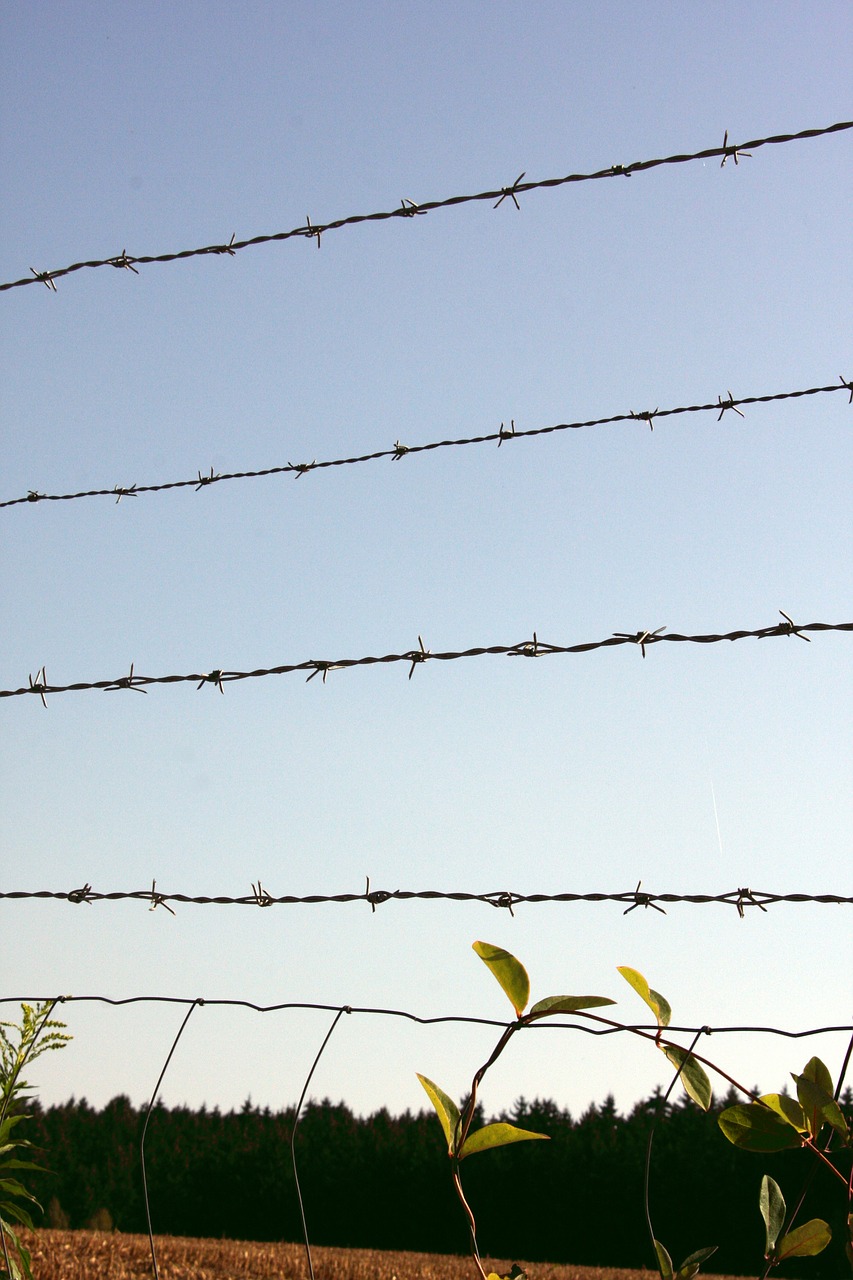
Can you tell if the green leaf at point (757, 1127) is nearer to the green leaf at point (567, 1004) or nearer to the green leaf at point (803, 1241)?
the green leaf at point (803, 1241)

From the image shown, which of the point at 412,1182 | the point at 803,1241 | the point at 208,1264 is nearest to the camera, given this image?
the point at 803,1241

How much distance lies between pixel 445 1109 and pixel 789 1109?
0.36 meters

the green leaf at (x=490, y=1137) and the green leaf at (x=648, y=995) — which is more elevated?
the green leaf at (x=648, y=995)

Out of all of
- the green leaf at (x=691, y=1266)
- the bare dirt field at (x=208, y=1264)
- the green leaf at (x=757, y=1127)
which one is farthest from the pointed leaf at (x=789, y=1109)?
the bare dirt field at (x=208, y=1264)

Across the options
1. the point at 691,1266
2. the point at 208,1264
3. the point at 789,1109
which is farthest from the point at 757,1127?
the point at 208,1264

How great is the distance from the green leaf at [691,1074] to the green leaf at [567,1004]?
0.14 metres

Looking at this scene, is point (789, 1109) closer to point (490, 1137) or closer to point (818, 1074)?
point (818, 1074)

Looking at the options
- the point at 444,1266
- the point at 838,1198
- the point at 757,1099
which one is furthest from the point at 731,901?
the point at 838,1198

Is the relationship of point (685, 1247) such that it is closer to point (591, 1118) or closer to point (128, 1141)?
point (591, 1118)

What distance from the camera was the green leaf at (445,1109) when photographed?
3.76ft

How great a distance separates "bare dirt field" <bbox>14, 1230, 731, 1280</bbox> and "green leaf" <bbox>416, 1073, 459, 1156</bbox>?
20.8ft

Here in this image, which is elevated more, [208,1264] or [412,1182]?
[208,1264]

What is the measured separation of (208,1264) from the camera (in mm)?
7965

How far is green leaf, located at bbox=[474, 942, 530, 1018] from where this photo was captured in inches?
45.1
